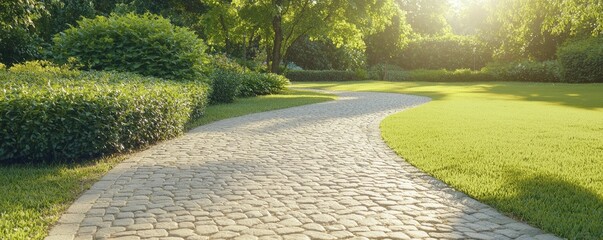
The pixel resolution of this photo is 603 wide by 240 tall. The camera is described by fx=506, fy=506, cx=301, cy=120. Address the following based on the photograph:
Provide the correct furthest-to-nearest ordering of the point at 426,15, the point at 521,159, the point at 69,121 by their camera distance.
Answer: the point at 426,15 → the point at 521,159 → the point at 69,121

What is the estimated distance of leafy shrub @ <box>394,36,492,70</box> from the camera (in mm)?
46128

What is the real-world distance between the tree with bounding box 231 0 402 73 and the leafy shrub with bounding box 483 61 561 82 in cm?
1310

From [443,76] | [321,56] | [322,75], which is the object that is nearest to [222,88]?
[443,76]

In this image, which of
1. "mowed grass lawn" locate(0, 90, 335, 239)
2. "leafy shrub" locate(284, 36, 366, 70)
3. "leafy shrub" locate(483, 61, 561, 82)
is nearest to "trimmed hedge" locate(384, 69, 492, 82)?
"leafy shrub" locate(483, 61, 561, 82)

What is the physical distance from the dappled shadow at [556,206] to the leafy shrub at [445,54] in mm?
41434

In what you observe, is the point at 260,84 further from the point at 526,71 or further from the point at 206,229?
the point at 526,71

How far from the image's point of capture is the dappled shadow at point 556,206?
14.0 ft

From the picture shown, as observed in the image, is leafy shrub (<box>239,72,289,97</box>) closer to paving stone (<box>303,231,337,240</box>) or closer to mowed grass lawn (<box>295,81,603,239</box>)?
mowed grass lawn (<box>295,81,603,239</box>)

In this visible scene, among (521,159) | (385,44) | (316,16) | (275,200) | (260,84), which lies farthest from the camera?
(385,44)

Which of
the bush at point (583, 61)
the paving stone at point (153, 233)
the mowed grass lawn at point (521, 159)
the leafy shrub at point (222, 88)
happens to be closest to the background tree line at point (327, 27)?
the bush at point (583, 61)

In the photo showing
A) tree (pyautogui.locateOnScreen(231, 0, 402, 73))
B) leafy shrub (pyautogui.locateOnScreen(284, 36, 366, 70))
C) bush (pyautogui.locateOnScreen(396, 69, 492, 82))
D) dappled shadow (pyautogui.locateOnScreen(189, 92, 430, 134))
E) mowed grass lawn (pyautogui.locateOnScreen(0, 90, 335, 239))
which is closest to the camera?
mowed grass lawn (pyautogui.locateOnScreen(0, 90, 335, 239))

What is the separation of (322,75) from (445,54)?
12324 mm

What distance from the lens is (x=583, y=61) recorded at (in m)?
31.2

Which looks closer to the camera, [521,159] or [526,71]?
[521,159]
